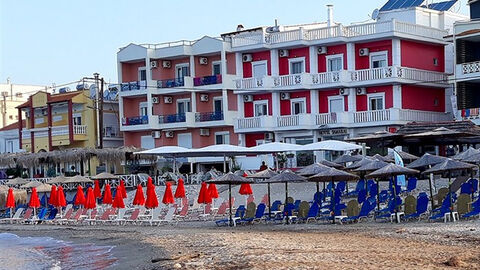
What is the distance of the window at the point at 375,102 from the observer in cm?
4681

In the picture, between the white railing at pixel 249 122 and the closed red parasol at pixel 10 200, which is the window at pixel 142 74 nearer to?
the white railing at pixel 249 122

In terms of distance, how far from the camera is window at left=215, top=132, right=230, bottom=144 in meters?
53.9

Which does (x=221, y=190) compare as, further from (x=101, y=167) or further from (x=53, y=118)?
(x=53, y=118)

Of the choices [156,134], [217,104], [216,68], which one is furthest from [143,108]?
[216,68]

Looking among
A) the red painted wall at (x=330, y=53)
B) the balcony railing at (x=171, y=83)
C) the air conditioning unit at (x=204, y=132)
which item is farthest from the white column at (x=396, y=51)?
the balcony railing at (x=171, y=83)

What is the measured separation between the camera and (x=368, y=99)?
4719 centimetres

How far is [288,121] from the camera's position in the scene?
49031mm

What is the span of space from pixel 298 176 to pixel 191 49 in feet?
90.3

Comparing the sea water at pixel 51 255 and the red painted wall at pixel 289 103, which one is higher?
the red painted wall at pixel 289 103

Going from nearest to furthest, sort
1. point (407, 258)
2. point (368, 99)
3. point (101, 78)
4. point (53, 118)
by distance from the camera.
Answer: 1. point (407, 258)
2. point (368, 99)
3. point (101, 78)
4. point (53, 118)

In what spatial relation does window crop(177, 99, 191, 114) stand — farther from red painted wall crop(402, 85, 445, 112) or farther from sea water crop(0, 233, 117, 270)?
sea water crop(0, 233, 117, 270)

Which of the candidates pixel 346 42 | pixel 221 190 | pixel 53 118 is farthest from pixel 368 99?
pixel 53 118

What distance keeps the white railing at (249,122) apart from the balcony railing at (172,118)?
180 inches

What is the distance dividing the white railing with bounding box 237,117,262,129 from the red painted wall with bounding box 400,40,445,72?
8975mm
